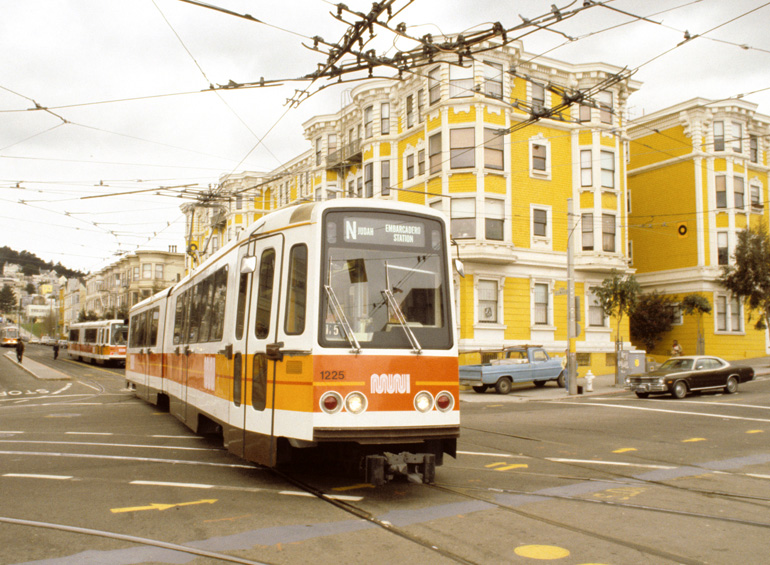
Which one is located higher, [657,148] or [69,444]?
[657,148]

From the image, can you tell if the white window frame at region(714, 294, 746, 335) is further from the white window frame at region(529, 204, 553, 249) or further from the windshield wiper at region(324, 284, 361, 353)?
the windshield wiper at region(324, 284, 361, 353)

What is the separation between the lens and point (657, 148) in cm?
4038

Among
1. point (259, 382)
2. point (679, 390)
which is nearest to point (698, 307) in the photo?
point (679, 390)

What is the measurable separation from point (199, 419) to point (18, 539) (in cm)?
573

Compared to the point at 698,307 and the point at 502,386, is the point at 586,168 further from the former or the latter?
the point at 502,386

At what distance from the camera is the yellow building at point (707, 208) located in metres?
37.3

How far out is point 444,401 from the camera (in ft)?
25.2

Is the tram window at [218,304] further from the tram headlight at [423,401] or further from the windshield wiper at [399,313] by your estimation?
the tram headlight at [423,401]

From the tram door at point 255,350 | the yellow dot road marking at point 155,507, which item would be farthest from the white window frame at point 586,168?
the yellow dot road marking at point 155,507

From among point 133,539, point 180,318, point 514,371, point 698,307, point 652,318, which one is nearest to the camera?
point 133,539

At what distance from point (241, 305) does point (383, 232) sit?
7.75 feet

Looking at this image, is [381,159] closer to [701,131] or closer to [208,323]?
[701,131]

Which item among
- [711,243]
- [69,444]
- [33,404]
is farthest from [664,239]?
[69,444]

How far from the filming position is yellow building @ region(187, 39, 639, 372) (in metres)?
29.9
